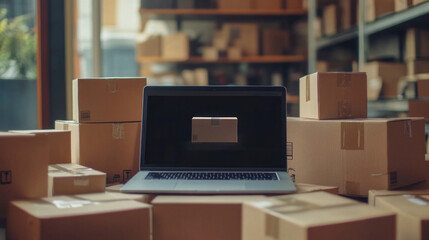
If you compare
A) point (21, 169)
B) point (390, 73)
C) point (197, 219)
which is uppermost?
point (390, 73)

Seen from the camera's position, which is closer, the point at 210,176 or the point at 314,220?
the point at 314,220

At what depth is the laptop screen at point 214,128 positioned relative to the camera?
1600 millimetres

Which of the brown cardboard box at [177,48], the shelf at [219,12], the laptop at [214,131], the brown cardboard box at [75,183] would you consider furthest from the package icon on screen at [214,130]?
→ the shelf at [219,12]

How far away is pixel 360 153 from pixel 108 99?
0.93 metres

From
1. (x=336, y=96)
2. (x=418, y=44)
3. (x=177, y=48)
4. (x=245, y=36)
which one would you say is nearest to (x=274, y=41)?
(x=245, y=36)

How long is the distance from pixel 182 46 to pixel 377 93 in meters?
1.78

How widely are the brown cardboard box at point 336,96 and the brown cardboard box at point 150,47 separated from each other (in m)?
2.59

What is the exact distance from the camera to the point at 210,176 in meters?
1.53

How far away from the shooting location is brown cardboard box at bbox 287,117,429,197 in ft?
5.03

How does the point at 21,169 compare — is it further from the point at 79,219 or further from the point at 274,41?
the point at 274,41

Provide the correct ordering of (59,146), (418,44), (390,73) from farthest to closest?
(390,73)
(418,44)
(59,146)

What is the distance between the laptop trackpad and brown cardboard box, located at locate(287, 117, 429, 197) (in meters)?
0.35

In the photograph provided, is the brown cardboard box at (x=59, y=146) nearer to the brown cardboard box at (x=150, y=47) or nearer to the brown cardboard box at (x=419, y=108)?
the brown cardboard box at (x=419, y=108)

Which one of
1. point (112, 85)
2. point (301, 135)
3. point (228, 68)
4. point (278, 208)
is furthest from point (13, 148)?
point (228, 68)
